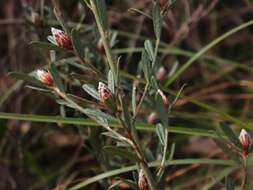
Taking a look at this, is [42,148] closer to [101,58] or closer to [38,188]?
[38,188]

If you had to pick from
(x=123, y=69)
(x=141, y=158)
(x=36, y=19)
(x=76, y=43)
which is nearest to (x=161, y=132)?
(x=141, y=158)

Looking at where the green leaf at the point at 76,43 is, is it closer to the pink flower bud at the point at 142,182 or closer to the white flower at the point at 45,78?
the white flower at the point at 45,78

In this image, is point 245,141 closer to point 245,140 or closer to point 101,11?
point 245,140

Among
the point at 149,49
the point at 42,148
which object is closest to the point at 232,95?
the point at 42,148

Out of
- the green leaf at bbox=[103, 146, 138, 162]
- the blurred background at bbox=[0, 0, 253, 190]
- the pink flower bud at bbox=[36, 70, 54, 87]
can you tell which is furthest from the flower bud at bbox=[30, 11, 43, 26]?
the green leaf at bbox=[103, 146, 138, 162]

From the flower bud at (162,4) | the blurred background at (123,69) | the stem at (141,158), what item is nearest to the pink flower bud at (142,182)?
the stem at (141,158)

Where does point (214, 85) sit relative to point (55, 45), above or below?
below

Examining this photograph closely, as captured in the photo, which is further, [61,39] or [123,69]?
[123,69]
